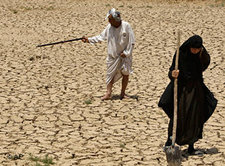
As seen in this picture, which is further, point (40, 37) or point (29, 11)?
point (29, 11)

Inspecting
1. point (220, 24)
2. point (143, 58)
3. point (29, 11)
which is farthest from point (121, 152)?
point (29, 11)

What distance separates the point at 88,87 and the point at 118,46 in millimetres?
1446

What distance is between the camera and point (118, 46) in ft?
28.0

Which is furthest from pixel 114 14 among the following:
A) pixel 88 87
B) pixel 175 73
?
pixel 175 73

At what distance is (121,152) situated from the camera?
658 cm

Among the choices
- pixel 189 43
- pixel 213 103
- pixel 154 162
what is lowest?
pixel 154 162

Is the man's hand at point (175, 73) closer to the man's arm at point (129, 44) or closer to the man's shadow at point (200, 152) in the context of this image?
the man's shadow at point (200, 152)

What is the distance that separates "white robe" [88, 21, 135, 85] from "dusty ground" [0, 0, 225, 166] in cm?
55

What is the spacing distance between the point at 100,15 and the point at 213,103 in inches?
420

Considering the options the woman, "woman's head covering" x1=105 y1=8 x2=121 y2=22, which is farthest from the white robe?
the woman

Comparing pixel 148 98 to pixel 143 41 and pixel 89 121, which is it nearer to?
pixel 89 121

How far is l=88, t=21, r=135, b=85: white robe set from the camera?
27.8 feet

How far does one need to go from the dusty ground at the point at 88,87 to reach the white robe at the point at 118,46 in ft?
1.79

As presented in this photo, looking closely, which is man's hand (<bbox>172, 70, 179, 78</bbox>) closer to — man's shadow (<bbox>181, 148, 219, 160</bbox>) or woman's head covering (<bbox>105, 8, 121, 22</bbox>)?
man's shadow (<bbox>181, 148, 219, 160</bbox>)
